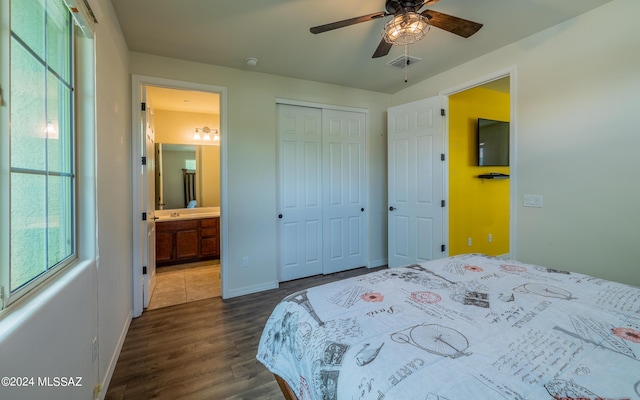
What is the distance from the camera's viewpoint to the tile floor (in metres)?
2.92

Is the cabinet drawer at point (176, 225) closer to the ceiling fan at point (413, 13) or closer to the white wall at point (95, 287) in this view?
the white wall at point (95, 287)

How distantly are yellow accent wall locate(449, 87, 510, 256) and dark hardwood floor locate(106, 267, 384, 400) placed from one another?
267cm

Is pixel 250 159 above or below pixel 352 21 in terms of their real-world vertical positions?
below

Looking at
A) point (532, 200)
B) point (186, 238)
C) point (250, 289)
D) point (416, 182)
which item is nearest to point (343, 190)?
point (416, 182)

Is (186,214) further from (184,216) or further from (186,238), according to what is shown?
(186,238)

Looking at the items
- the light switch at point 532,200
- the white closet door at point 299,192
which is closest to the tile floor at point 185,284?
the white closet door at point 299,192

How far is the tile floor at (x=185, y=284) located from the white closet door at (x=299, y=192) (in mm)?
960

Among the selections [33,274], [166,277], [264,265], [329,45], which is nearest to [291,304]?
[33,274]

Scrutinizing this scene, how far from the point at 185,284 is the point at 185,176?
212 centimetres

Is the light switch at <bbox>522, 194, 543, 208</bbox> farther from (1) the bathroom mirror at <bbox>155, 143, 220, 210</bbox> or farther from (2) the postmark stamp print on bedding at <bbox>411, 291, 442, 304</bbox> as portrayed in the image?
(1) the bathroom mirror at <bbox>155, 143, 220, 210</bbox>

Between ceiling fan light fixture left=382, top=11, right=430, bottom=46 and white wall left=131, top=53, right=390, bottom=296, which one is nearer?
ceiling fan light fixture left=382, top=11, right=430, bottom=46

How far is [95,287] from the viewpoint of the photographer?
146 cm

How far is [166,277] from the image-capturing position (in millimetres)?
3635

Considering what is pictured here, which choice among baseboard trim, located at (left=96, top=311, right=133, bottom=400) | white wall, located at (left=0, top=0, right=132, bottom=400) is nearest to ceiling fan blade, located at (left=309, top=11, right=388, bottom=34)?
white wall, located at (left=0, top=0, right=132, bottom=400)
